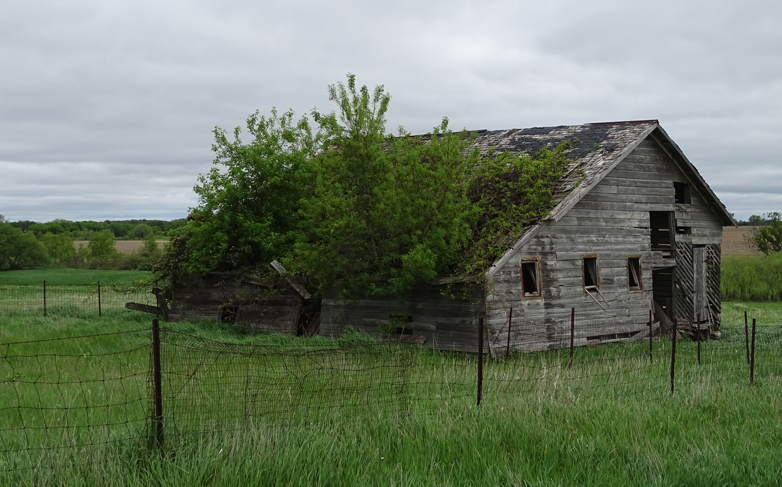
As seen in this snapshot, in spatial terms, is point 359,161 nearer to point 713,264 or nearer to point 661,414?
point 661,414

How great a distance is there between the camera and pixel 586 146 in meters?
24.6

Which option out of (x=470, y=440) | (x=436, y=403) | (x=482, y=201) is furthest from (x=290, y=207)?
(x=470, y=440)

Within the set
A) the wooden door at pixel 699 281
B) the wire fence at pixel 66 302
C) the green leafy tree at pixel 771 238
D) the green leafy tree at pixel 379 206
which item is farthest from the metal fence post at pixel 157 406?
the green leafy tree at pixel 771 238

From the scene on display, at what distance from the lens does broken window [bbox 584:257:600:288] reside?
23.3 meters

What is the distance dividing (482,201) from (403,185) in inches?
131

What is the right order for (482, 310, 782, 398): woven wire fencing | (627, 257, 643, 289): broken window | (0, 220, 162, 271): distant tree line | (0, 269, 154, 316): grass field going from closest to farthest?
(482, 310, 782, 398): woven wire fencing, (627, 257, 643, 289): broken window, (0, 269, 154, 316): grass field, (0, 220, 162, 271): distant tree line

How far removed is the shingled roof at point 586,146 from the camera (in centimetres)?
2225

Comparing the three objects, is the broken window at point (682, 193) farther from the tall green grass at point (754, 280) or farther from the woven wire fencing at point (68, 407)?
the tall green grass at point (754, 280)

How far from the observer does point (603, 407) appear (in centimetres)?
977

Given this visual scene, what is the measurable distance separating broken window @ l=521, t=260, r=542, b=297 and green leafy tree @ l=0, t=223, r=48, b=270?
55744 mm

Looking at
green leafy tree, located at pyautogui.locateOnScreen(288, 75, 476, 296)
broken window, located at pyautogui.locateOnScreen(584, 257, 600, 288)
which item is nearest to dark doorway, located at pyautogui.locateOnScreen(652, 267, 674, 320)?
broken window, located at pyautogui.locateOnScreen(584, 257, 600, 288)

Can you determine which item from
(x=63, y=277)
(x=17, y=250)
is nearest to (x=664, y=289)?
(x=63, y=277)

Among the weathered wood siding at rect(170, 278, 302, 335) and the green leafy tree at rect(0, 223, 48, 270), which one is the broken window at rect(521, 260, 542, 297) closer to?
the weathered wood siding at rect(170, 278, 302, 335)

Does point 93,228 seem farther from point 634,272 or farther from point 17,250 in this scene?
point 634,272
